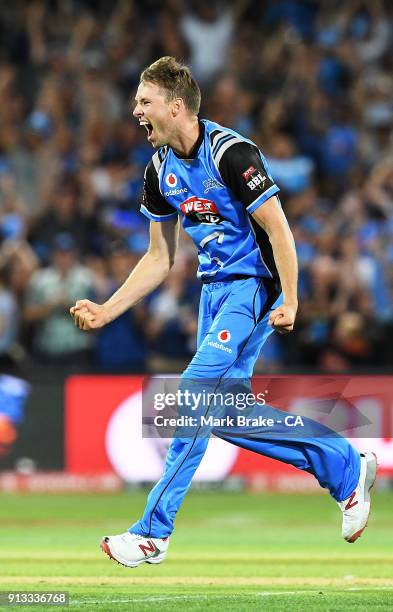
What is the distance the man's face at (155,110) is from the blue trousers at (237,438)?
887 millimetres

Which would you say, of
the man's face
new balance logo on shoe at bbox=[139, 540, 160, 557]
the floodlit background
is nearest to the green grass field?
the floodlit background

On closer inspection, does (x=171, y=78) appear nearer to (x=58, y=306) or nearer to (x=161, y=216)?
(x=161, y=216)

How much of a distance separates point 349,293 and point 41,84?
224 inches

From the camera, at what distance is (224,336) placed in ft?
23.3

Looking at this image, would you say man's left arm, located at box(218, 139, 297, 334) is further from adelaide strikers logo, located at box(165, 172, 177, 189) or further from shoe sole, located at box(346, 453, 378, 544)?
shoe sole, located at box(346, 453, 378, 544)

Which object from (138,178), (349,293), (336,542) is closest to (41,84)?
(138,178)

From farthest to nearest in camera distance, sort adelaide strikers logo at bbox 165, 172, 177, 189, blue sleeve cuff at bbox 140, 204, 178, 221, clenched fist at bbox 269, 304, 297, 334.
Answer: blue sleeve cuff at bbox 140, 204, 178, 221 < adelaide strikers logo at bbox 165, 172, 177, 189 < clenched fist at bbox 269, 304, 297, 334

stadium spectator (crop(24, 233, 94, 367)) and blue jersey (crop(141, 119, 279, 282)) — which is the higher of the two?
stadium spectator (crop(24, 233, 94, 367))

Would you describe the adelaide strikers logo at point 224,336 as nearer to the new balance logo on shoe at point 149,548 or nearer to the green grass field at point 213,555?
the new balance logo on shoe at point 149,548

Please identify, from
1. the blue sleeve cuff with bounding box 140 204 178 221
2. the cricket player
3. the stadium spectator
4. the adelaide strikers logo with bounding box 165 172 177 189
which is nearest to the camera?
the cricket player

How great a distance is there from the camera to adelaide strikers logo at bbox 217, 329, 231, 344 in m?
7.09

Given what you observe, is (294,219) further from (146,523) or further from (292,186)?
(146,523)

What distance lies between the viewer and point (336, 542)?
11.0 meters

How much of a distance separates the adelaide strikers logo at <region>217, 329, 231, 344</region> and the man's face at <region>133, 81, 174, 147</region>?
109 cm
